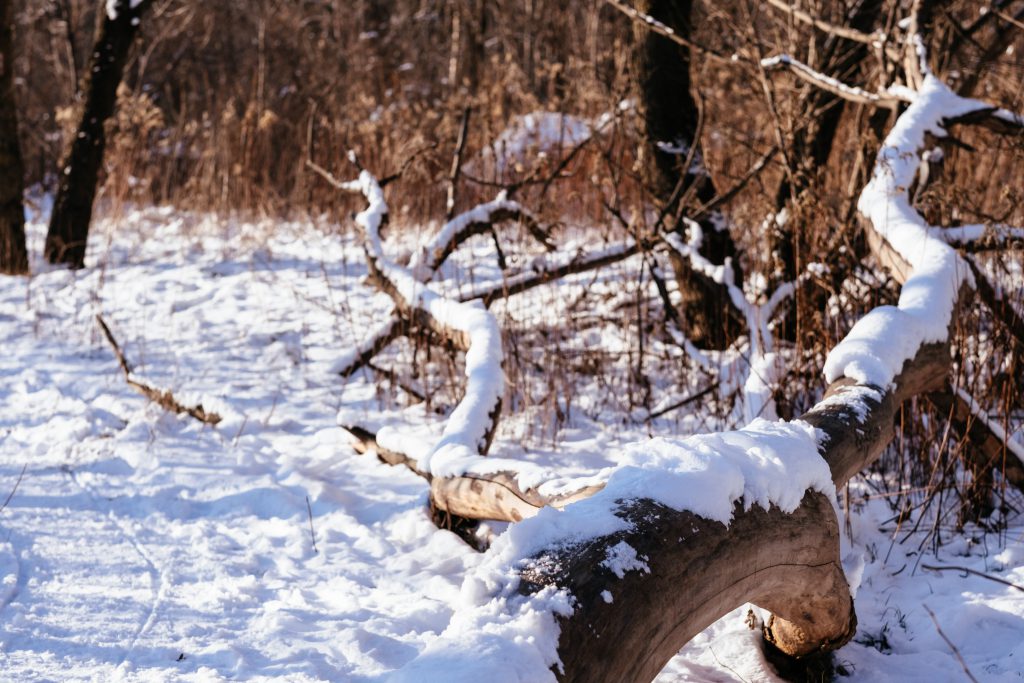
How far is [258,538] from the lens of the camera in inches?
109

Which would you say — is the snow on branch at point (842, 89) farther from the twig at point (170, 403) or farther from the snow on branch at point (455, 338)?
the twig at point (170, 403)

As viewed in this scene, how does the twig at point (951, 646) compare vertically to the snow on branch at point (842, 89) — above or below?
below

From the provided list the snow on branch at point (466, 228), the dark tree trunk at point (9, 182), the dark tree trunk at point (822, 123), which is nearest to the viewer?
the snow on branch at point (466, 228)

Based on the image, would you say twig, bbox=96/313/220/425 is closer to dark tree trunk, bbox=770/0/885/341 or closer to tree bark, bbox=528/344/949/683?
tree bark, bbox=528/344/949/683

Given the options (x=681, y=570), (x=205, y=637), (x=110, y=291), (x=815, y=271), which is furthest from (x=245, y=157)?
(x=681, y=570)

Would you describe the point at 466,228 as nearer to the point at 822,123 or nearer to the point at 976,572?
the point at 822,123

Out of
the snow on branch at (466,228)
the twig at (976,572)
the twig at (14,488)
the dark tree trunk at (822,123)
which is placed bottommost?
the twig at (14,488)

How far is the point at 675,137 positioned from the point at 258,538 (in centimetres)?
304

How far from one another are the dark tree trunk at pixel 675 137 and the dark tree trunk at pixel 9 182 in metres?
4.28

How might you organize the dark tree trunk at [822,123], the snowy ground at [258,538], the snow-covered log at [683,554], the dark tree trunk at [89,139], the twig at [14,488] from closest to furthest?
the snow-covered log at [683,554] < the snowy ground at [258,538] < the twig at [14,488] < the dark tree trunk at [822,123] < the dark tree trunk at [89,139]

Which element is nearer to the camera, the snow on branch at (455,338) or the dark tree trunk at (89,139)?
the snow on branch at (455,338)

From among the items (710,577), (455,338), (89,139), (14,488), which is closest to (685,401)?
(455,338)

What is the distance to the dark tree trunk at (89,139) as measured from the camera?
6.30m

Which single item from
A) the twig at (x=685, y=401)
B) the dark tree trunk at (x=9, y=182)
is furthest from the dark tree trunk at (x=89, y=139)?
the twig at (x=685, y=401)
